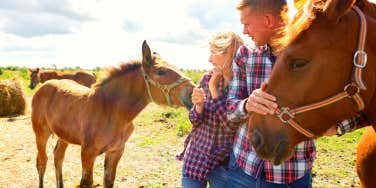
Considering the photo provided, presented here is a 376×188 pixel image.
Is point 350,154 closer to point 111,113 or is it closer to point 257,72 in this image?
point 111,113

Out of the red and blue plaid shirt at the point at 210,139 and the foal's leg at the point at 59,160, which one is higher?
the red and blue plaid shirt at the point at 210,139

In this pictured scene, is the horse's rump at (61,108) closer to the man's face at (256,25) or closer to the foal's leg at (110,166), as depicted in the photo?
the foal's leg at (110,166)

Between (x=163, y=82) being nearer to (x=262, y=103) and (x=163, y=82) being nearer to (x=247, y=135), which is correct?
(x=247, y=135)

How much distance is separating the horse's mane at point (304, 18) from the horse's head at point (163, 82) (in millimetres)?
3003

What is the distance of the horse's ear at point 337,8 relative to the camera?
150 centimetres

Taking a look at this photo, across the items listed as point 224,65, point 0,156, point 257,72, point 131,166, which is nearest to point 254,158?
point 257,72

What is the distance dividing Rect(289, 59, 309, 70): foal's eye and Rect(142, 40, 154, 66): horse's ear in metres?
3.40

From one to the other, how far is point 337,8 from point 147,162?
19.9 feet

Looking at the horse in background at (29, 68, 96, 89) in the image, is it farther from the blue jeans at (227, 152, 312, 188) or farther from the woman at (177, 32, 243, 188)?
the blue jeans at (227, 152, 312, 188)

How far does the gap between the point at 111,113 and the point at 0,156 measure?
4.49 meters

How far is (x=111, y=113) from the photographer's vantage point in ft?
16.4

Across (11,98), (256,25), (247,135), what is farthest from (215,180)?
(11,98)

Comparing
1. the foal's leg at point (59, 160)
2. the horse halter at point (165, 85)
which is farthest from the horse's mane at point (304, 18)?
the foal's leg at point (59, 160)

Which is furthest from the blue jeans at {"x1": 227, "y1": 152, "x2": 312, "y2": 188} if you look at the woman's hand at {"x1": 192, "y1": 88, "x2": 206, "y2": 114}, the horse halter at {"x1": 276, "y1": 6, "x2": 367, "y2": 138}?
the horse halter at {"x1": 276, "y1": 6, "x2": 367, "y2": 138}
